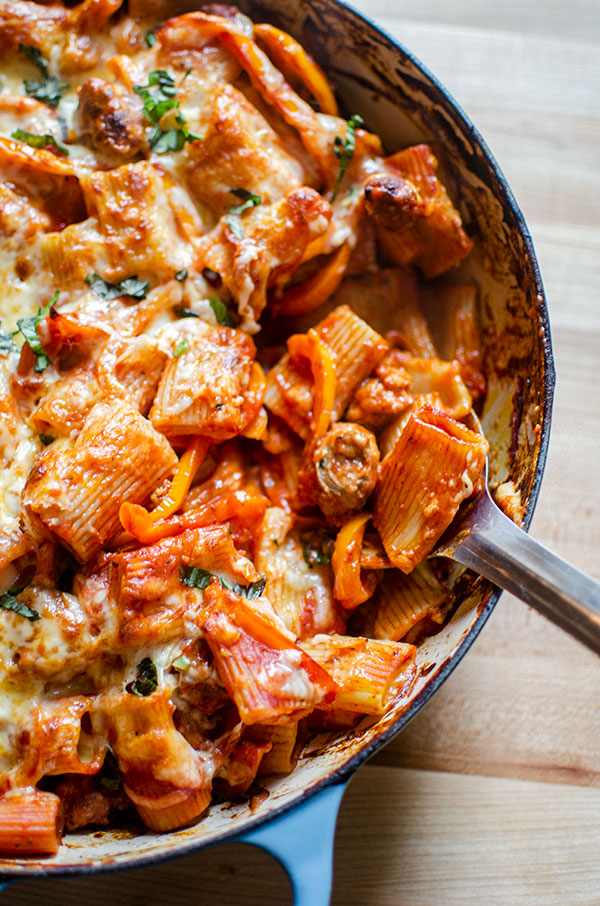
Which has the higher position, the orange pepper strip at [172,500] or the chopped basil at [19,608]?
the orange pepper strip at [172,500]

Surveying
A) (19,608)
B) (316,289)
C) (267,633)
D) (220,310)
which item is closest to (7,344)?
(220,310)

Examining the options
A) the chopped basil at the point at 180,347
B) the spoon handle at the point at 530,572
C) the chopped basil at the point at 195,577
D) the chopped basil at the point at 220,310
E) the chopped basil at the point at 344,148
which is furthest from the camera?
the chopped basil at the point at 344,148

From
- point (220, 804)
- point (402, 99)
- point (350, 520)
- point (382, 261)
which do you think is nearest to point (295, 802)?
point (220, 804)

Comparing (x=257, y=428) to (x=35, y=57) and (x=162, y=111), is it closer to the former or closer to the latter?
(x=162, y=111)

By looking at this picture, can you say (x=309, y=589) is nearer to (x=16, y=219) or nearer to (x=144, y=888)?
(x=144, y=888)

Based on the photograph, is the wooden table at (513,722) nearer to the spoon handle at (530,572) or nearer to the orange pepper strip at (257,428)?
the spoon handle at (530,572)

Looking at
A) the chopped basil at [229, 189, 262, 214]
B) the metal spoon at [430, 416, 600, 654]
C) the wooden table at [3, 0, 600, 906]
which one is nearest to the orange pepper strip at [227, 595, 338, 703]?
the metal spoon at [430, 416, 600, 654]

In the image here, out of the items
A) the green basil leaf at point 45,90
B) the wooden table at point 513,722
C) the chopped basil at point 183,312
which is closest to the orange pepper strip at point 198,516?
the chopped basil at point 183,312
